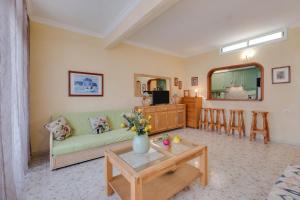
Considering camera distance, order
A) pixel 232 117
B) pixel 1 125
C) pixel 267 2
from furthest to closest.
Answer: pixel 232 117, pixel 267 2, pixel 1 125

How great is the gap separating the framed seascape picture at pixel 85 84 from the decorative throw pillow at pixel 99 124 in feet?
2.21

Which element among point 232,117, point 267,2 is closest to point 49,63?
point 267,2

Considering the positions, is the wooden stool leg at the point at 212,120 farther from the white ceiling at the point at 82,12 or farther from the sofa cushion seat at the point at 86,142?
the white ceiling at the point at 82,12

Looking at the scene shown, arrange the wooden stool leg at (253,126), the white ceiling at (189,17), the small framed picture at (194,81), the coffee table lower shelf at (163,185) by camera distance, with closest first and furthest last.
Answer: the coffee table lower shelf at (163,185), the white ceiling at (189,17), the wooden stool leg at (253,126), the small framed picture at (194,81)

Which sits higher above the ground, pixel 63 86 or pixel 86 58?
pixel 86 58

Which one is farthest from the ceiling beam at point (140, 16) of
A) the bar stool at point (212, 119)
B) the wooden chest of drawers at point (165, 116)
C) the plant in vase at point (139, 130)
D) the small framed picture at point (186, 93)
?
the bar stool at point (212, 119)

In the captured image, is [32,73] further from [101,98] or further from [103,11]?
[103,11]

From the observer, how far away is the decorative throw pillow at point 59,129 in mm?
2440

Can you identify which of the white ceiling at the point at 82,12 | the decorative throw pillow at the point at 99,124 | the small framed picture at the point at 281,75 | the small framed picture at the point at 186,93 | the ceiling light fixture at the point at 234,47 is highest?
the white ceiling at the point at 82,12

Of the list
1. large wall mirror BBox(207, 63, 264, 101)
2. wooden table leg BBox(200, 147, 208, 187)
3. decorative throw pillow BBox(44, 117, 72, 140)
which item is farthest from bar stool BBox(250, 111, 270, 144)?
decorative throw pillow BBox(44, 117, 72, 140)

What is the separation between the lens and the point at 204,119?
4777 mm

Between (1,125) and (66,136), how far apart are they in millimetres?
2022

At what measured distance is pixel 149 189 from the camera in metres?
1.59

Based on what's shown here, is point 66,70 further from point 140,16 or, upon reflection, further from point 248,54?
point 248,54
